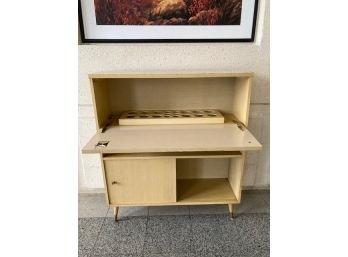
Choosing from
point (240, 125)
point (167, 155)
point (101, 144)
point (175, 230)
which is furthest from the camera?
point (175, 230)

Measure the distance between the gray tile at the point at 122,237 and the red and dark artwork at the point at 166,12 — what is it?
1442 millimetres

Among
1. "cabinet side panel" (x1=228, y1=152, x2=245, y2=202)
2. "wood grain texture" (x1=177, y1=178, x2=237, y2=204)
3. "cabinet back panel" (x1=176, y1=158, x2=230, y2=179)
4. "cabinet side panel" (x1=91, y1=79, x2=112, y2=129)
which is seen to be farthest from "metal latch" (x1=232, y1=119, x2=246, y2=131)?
"cabinet side panel" (x1=91, y1=79, x2=112, y2=129)

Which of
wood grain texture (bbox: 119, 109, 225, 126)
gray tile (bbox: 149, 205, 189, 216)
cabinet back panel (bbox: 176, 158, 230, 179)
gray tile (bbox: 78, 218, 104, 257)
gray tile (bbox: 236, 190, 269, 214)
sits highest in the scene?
wood grain texture (bbox: 119, 109, 225, 126)

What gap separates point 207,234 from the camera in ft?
5.32

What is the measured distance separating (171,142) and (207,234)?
770 millimetres

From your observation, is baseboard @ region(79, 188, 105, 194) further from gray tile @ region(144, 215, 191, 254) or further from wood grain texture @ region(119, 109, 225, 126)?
wood grain texture @ region(119, 109, 225, 126)

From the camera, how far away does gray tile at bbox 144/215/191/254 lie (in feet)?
4.97

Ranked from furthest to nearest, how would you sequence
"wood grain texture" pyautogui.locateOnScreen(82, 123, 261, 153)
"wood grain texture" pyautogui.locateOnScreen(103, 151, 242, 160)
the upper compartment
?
the upper compartment → "wood grain texture" pyautogui.locateOnScreen(103, 151, 242, 160) → "wood grain texture" pyautogui.locateOnScreen(82, 123, 261, 153)

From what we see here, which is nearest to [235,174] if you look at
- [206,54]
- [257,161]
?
[257,161]

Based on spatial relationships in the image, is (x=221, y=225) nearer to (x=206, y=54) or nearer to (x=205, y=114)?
(x=205, y=114)

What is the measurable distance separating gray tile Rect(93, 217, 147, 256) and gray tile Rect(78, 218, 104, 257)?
0.04 meters

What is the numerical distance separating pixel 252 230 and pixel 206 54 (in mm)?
1306

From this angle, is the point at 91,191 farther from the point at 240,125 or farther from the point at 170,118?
the point at 240,125

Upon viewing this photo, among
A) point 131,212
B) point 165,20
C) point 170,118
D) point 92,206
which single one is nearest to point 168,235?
point 131,212
